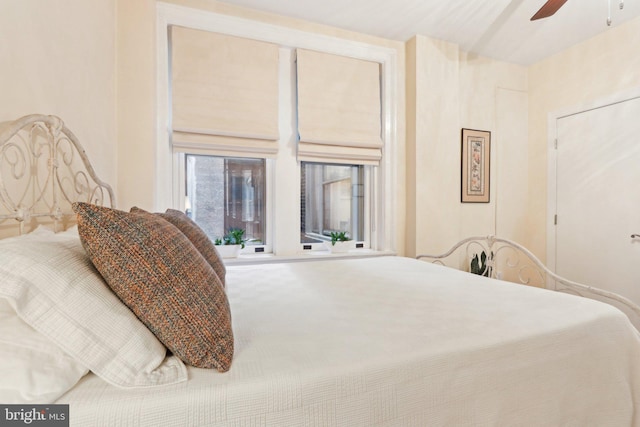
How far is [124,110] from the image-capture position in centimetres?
226

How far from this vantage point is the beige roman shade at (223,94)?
7.89ft

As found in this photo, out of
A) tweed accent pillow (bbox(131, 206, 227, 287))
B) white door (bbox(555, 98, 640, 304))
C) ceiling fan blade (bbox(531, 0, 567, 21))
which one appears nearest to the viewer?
tweed accent pillow (bbox(131, 206, 227, 287))

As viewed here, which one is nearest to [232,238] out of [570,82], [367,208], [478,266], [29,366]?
[367,208]

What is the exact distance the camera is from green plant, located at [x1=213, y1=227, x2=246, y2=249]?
2.61m

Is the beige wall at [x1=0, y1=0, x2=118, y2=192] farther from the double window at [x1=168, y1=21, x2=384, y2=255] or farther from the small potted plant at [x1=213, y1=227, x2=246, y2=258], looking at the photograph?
the small potted plant at [x1=213, y1=227, x2=246, y2=258]

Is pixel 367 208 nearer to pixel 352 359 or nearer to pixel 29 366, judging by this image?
pixel 352 359

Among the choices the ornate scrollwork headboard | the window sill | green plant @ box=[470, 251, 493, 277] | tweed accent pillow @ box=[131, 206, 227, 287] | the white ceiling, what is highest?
the white ceiling

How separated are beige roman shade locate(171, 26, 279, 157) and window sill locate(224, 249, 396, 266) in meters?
0.82

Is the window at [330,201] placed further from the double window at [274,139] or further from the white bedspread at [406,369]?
the white bedspread at [406,369]

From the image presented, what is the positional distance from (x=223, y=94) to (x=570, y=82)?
3246mm

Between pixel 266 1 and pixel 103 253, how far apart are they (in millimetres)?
2450

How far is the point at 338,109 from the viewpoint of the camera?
285 cm

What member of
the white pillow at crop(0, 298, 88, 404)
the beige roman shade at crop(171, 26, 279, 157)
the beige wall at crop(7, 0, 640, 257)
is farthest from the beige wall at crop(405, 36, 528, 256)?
the white pillow at crop(0, 298, 88, 404)

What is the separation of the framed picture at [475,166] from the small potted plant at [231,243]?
7.03 ft
